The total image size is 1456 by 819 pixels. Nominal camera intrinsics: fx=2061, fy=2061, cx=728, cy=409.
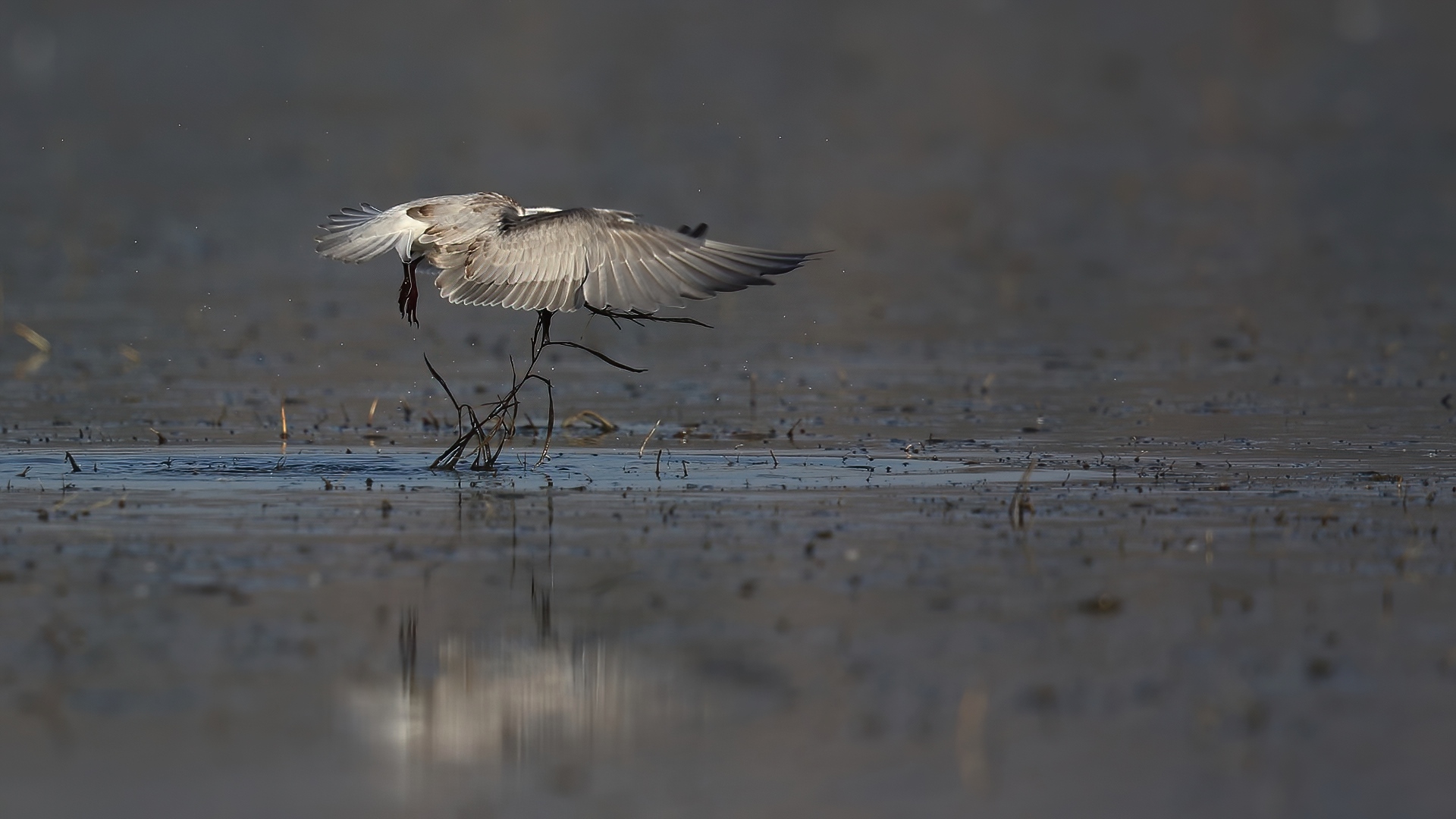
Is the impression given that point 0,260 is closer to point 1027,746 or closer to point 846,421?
point 846,421

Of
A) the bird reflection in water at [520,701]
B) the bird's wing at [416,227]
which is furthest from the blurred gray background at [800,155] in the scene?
the bird reflection in water at [520,701]

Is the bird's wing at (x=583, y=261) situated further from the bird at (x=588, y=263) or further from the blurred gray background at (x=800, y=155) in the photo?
the blurred gray background at (x=800, y=155)

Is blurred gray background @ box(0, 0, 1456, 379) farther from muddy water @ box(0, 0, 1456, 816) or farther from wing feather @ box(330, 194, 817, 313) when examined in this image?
wing feather @ box(330, 194, 817, 313)

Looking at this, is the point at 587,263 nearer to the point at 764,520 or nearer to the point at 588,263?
Result: the point at 588,263

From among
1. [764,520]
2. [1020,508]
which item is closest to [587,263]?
[764,520]

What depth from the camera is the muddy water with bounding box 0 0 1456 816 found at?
16.1 ft

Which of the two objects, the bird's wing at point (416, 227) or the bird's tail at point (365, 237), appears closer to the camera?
the bird's wing at point (416, 227)

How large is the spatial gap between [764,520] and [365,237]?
8.61 feet

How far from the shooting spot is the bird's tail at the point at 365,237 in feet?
30.4

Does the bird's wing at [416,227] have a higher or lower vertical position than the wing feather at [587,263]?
higher

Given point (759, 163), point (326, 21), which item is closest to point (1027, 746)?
point (759, 163)

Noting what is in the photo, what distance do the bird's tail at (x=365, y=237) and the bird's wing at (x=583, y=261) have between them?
0.66 metres

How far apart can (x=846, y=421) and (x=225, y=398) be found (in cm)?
362

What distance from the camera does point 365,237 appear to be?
9.37 metres
